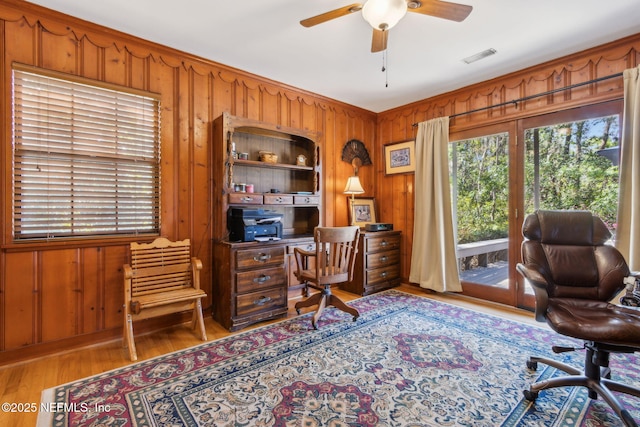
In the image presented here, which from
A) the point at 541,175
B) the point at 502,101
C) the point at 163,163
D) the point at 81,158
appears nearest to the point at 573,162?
the point at 541,175

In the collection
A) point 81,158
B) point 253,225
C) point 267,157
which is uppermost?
point 267,157

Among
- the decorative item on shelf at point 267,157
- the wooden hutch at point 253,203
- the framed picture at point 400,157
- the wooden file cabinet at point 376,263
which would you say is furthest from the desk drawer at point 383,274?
the decorative item on shelf at point 267,157

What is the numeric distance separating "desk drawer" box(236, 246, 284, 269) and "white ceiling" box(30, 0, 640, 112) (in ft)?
6.39

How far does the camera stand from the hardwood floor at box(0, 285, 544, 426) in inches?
69.9

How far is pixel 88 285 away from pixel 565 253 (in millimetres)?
A: 3778

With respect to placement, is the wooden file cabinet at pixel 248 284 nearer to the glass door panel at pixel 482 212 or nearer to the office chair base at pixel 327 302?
the office chair base at pixel 327 302

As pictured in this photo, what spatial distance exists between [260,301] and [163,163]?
1.63 metres

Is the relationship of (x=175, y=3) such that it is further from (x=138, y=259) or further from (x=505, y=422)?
(x=505, y=422)

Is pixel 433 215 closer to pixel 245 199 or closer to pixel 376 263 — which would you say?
pixel 376 263

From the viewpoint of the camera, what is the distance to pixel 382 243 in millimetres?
4043

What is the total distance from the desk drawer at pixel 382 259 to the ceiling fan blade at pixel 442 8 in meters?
2.70

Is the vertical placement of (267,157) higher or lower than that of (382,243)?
higher

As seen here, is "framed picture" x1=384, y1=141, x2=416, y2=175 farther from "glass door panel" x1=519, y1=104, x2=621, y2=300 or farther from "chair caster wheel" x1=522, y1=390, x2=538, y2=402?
"chair caster wheel" x1=522, y1=390, x2=538, y2=402

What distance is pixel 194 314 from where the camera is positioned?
8.93ft
